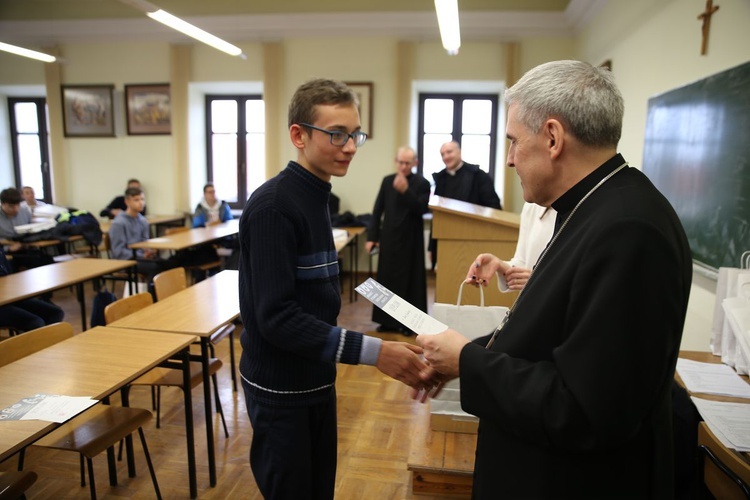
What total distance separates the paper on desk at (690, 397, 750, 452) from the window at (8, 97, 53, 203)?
964cm

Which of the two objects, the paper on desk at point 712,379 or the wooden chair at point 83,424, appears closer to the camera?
the paper on desk at point 712,379

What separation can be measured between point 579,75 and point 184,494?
8.03 feet

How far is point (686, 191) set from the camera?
308cm

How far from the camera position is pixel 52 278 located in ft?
12.5

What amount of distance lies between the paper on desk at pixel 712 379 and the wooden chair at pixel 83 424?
219 centimetres

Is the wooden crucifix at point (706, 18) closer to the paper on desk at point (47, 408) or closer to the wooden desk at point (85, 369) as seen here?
the wooden desk at point (85, 369)

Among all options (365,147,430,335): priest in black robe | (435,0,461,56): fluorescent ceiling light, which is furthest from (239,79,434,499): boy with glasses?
(365,147,430,335): priest in black robe

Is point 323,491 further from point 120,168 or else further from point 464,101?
point 120,168

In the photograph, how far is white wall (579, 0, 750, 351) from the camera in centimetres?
269

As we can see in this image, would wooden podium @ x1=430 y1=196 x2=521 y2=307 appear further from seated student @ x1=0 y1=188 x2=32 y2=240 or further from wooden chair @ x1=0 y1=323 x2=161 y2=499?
seated student @ x1=0 y1=188 x2=32 y2=240

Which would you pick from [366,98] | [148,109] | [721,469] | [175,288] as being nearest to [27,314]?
[175,288]

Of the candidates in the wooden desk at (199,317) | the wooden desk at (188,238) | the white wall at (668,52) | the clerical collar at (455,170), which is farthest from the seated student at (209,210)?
the white wall at (668,52)

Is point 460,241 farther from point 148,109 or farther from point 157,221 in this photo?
point 148,109

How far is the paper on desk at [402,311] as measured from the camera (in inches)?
48.8
